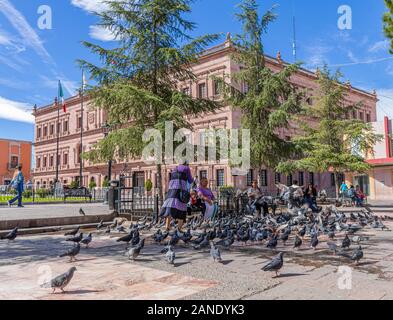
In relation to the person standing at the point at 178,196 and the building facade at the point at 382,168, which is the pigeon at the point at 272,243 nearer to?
the person standing at the point at 178,196

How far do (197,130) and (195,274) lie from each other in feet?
98.5

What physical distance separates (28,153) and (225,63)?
4963 centimetres

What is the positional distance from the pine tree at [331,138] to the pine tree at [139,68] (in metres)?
8.48

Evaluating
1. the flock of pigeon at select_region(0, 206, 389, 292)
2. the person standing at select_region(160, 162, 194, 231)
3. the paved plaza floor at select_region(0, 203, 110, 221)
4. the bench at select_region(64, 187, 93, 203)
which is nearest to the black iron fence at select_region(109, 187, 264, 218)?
the paved plaza floor at select_region(0, 203, 110, 221)

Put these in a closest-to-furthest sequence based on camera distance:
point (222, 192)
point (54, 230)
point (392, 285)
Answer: point (392, 285) → point (54, 230) → point (222, 192)

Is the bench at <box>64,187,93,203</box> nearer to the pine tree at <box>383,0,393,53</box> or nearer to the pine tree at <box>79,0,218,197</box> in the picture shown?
the pine tree at <box>79,0,218,197</box>

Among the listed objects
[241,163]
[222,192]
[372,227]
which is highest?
[241,163]

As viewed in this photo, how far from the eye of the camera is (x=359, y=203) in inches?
814

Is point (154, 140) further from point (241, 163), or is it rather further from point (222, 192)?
point (241, 163)

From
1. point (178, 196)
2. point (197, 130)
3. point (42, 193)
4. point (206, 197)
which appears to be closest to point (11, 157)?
point (42, 193)

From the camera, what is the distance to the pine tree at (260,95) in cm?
1588

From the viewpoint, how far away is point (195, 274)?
15.6 feet
